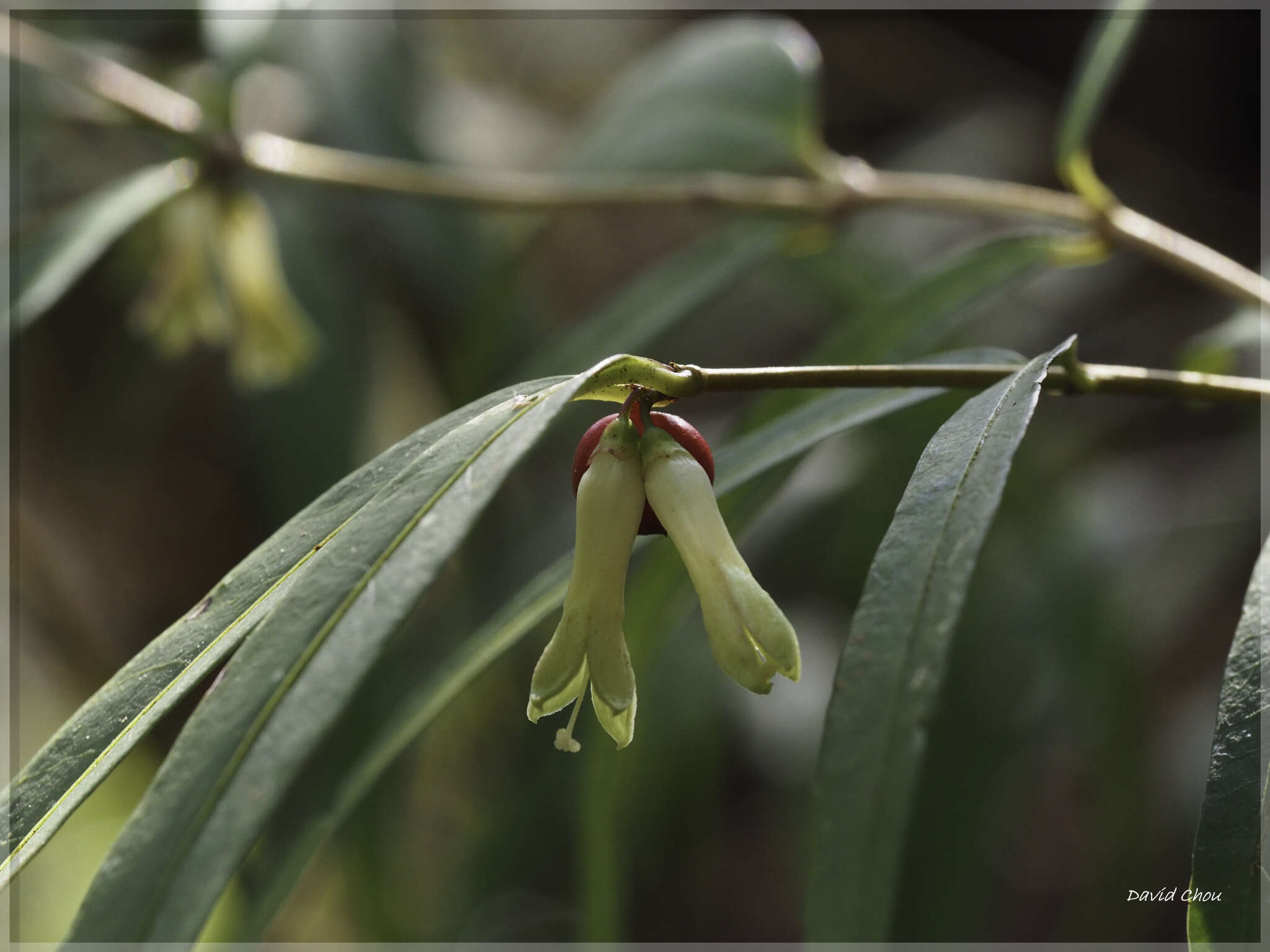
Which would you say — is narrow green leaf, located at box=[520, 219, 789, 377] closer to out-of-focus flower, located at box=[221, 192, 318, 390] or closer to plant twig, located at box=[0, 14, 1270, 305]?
plant twig, located at box=[0, 14, 1270, 305]

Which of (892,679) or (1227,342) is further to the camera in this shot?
(1227,342)

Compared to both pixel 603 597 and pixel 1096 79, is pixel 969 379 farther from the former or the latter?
pixel 1096 79

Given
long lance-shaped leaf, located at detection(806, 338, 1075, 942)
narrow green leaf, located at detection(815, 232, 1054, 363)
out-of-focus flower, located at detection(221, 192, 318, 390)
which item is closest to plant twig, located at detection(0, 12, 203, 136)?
out-of-focus flower, located at detection(221, 192, 318, 390)

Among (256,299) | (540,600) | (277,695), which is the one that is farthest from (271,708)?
(256,299)

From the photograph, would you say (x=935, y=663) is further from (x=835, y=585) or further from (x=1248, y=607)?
(x=835, y=585)

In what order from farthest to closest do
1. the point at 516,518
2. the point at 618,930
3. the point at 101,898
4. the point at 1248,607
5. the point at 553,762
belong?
the point at 516,518 → the point at 553,762 → the point at 618,930 → the point at 1248,607 → the point at 101,898

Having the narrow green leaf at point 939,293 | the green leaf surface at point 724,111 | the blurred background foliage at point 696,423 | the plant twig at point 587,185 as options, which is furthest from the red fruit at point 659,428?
the green leaf surface at point 724,111

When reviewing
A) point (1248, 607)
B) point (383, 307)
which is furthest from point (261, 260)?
point (1248, 607)
